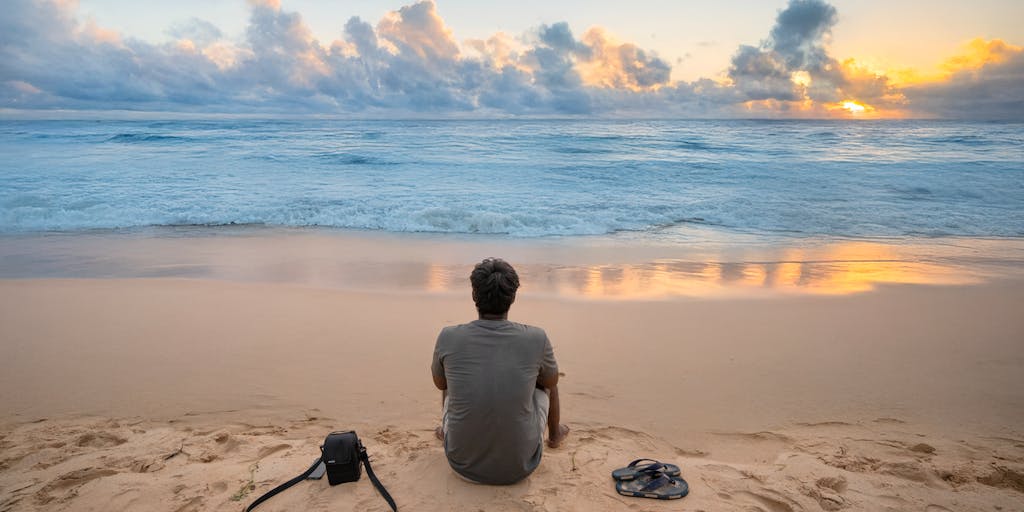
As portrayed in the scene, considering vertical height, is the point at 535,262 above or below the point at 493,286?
below

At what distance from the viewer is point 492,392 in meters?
2.84

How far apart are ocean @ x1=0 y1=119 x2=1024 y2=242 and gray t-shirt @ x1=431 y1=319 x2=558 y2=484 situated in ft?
27.8

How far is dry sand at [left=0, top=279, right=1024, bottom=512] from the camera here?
313 centimetres

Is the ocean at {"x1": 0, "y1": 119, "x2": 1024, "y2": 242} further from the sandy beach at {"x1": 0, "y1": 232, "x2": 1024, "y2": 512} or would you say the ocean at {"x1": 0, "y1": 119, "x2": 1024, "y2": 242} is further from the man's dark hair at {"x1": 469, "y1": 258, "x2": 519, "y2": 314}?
the man's dark hair at {"x1": 469, "y1": 258, "x2": 519, "y2": 314}

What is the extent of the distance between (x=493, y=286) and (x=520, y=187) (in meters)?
16.0

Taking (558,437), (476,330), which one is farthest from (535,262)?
(476,330)

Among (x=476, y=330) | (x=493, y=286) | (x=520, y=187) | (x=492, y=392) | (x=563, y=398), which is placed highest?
(x=493, y=286)

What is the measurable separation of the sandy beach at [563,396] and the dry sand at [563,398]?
18mm

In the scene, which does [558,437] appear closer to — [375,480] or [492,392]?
[492,392]

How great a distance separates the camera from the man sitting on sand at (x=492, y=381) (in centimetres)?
286

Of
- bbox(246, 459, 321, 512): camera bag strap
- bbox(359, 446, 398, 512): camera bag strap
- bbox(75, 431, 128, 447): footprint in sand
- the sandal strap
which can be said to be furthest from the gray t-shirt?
bbox(75, 431, 128, 447): footprint in sand

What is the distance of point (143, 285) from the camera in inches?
281

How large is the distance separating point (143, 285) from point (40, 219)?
309 inches

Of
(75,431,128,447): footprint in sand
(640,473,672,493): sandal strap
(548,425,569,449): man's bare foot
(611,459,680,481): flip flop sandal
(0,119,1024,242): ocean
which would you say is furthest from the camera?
(0,119,1024,242): ocean
